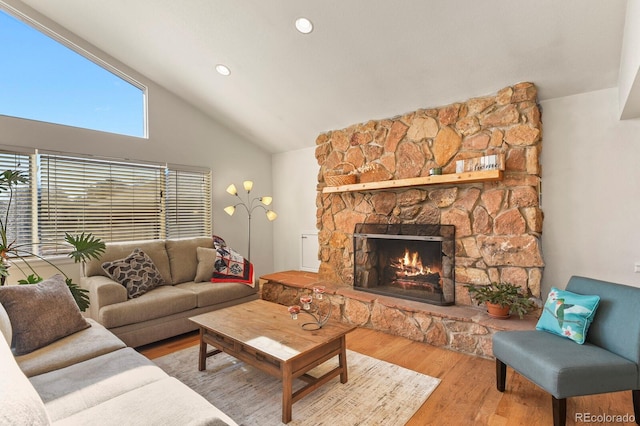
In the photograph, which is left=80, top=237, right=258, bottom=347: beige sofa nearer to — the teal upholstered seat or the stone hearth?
the stone hearth

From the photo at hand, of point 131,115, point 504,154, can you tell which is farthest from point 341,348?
point 131,115

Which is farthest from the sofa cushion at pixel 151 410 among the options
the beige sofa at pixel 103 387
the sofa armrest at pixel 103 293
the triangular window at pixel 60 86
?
the triangular window at pixel 60 86

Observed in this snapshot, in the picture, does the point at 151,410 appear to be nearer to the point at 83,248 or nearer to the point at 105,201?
the point at 83,248

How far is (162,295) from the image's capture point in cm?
321

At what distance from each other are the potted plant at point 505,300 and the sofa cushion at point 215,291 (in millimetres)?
2547

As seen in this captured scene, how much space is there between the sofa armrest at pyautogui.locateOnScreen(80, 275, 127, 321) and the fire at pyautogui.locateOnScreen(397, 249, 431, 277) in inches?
115

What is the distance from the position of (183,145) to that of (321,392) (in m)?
3.74

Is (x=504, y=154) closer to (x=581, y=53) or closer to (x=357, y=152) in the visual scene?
(x=581, y=53)

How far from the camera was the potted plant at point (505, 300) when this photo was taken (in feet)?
8.98

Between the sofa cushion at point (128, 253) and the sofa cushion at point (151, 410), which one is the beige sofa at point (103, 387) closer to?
the sofa cushion at point (151, 410)

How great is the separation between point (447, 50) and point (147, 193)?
12.7ft

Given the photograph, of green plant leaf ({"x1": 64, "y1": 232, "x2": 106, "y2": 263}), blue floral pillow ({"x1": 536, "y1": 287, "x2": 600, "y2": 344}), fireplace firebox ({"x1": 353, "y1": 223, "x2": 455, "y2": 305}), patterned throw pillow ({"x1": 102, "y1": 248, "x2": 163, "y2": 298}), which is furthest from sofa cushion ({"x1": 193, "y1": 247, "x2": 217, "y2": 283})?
blue floral pillow ({"x1": 536, "y1": 287, "x2": 600, "y2": 344})

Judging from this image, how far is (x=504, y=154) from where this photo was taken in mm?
2975

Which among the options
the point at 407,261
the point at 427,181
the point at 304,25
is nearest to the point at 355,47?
the point at 304,25
